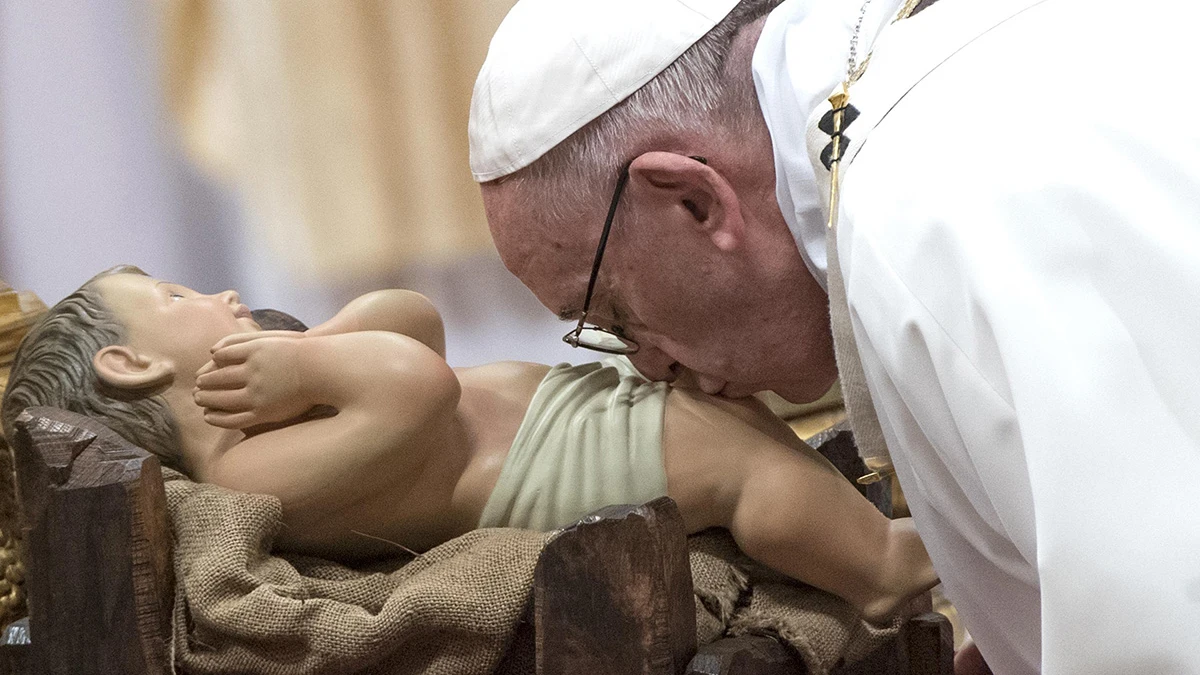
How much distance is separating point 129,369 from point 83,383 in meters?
0.05

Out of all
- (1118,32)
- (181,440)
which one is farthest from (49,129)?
(1118,32)

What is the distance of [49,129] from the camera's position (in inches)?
94.6

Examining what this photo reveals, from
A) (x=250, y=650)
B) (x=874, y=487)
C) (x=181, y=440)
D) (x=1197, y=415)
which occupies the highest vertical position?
(x=1197, y=415)

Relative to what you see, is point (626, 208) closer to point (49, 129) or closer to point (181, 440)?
point (181, 440)

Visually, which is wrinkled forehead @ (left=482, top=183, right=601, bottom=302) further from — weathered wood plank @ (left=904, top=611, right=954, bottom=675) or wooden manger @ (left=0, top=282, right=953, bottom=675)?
weathered wood plank @ (left=904, top=611, right=954, bottom=675)

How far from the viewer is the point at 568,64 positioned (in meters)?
1.37

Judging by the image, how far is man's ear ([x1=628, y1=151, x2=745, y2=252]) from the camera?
128cm

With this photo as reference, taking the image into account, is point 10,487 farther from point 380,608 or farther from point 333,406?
point 380,608

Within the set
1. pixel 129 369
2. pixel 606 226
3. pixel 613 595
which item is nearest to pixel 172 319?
pixel 129 369

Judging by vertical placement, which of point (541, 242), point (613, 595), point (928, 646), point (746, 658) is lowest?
point (928, 646)

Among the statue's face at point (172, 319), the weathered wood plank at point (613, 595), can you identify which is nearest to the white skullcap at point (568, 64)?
the statue's face at point (172, 319)

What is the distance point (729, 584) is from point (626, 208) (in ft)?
1.32

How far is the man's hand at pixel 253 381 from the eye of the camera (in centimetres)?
135

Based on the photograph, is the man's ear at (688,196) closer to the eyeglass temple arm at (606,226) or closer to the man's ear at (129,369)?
the eyeglass temple arm at (606,226)
